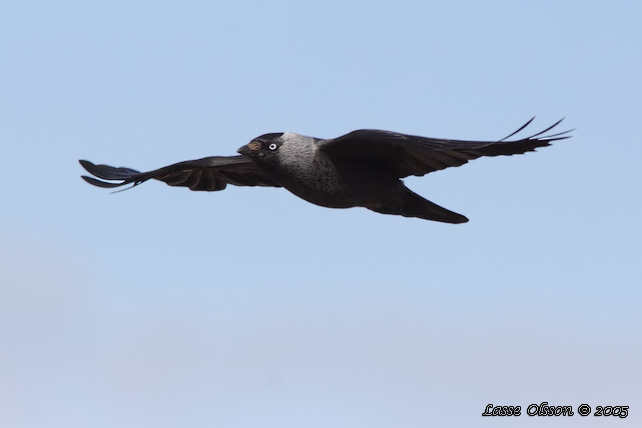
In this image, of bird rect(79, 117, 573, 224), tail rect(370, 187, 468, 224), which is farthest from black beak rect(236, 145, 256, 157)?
tail rect(370, 187, 468, 224)

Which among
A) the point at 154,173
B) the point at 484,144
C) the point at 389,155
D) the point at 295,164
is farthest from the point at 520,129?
the point at 154,173

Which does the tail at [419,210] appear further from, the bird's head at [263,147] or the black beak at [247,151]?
the black beak at [247,151]

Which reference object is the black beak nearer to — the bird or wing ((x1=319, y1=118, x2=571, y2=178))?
the bird

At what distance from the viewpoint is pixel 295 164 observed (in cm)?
1078

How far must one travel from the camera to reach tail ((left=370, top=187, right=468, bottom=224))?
37.3 feet

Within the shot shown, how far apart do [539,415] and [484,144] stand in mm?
3321

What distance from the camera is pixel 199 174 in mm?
12859

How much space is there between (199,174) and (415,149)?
11.6ft

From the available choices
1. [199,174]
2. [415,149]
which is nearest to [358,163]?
[415,149]

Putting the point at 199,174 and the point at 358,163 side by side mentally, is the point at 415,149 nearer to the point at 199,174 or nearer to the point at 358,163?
the point at 358,163

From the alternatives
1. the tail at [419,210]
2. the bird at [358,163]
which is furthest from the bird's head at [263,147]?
the tail at [419,210]

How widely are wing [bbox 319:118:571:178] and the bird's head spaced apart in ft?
1.68

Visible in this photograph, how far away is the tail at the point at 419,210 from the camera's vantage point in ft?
37.3

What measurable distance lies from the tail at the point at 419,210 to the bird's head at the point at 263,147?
1.35 m
